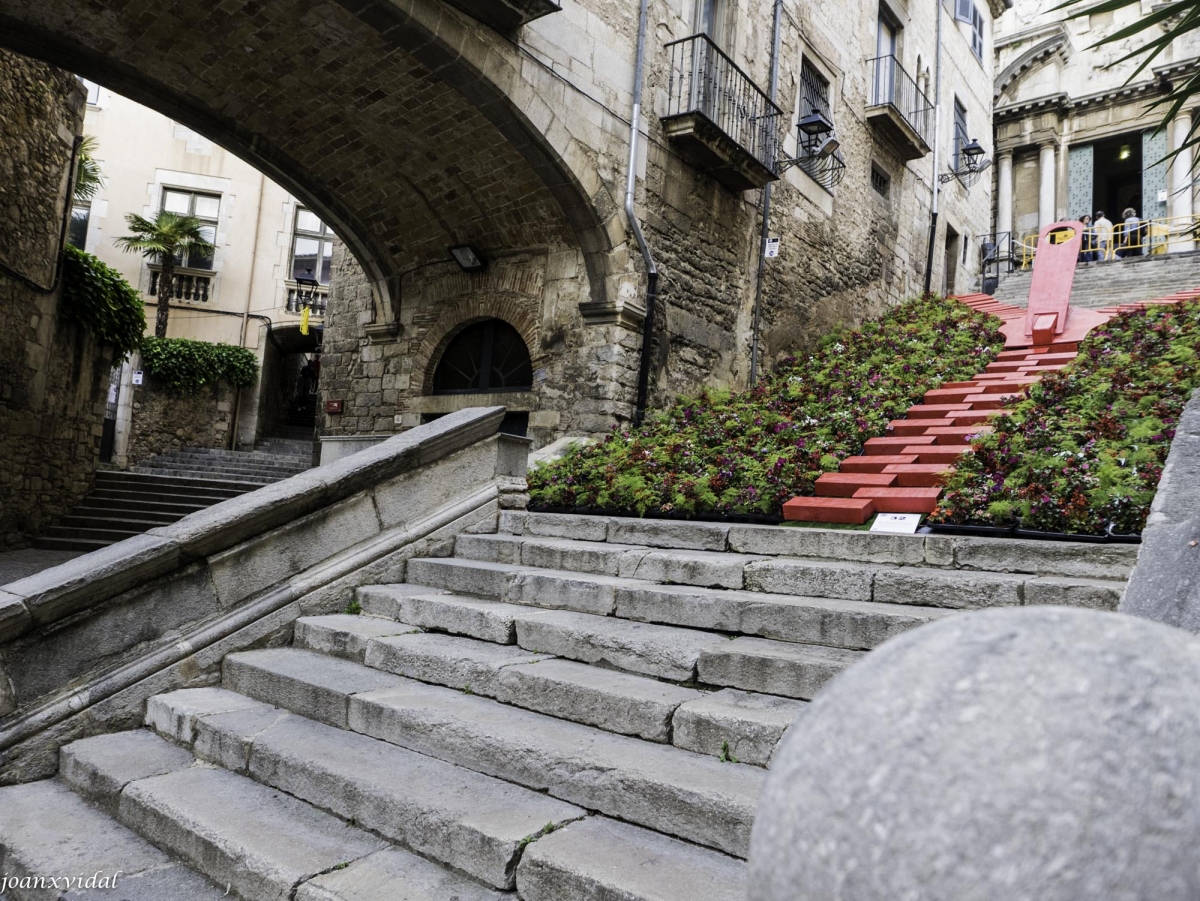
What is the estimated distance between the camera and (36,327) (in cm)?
944

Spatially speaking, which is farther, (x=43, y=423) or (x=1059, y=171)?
(x=1059, y=171)

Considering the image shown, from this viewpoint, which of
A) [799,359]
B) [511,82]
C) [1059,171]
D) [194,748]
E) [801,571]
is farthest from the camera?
[1059,171]

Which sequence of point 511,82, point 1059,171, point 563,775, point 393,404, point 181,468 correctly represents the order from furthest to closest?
point 1059,171, point 181,468, point 393,404, point 511,82, point 563,775

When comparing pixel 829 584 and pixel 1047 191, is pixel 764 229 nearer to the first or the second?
pixel 829 584

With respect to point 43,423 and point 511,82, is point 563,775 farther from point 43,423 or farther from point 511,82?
point 43,423

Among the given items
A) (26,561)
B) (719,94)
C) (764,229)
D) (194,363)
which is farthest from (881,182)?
(26,561)

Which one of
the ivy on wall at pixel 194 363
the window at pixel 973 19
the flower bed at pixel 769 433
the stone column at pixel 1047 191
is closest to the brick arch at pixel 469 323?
the flower bed at pixel 769 433

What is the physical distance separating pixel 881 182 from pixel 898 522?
1319cm

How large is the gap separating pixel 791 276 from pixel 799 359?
1.39 meters

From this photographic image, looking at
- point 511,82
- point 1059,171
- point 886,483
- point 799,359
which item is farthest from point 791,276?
point 1059,171

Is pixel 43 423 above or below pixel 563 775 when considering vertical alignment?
above

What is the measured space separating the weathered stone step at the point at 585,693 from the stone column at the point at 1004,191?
25588 millimetres

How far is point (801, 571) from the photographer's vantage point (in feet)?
12.3
